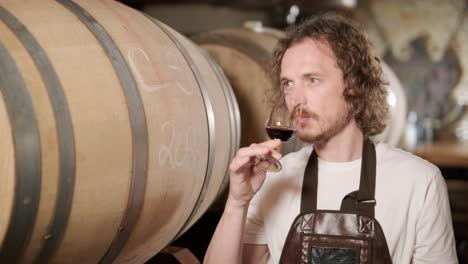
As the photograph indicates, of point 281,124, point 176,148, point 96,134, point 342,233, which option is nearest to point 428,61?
point 342,233

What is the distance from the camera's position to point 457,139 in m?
8.09

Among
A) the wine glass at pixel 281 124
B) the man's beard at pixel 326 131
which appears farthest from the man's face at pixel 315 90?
the wine glass at pixel 281 124

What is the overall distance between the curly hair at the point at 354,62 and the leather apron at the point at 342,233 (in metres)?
0.24

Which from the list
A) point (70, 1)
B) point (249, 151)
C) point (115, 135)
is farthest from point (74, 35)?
point (249, 151)

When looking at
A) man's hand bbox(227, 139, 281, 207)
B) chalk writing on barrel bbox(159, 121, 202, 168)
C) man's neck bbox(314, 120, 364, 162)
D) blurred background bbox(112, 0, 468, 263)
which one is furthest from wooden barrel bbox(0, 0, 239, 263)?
blurred background bbox(112, 0, 468, 263)

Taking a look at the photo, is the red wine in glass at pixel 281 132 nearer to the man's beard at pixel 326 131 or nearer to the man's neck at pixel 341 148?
the man's beard at pixel 326 131

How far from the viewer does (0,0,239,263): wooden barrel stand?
1.30 metres

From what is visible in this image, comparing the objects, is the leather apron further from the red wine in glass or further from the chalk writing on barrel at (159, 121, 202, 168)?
the chalk writing on barrel at (159, 121, 202, 168)

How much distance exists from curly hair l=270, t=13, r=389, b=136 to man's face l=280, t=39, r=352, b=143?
0.12 ft

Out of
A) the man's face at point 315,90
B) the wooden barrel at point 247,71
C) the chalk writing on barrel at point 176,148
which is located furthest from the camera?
the wooden barrel at point 247,71

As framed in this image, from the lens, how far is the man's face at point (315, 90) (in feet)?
6.32

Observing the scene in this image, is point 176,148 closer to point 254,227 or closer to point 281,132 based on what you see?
point 281,132

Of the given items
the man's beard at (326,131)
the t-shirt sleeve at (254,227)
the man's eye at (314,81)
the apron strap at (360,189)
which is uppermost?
the man's eye at (314,81)

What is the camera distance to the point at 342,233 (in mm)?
1845
